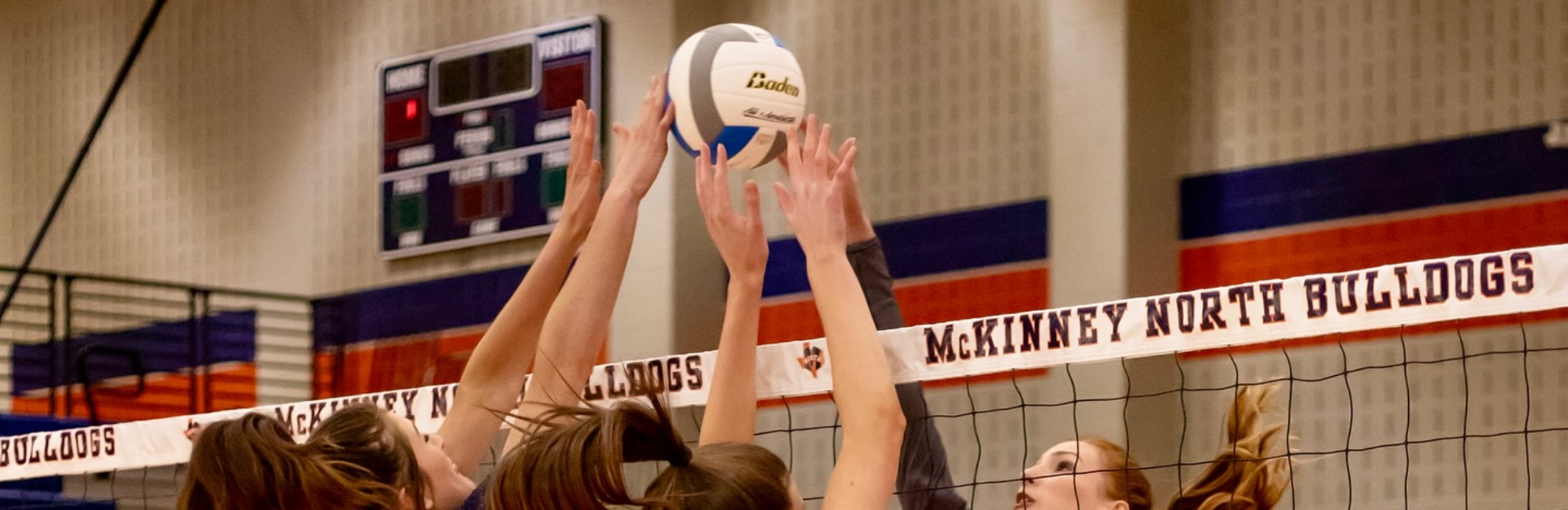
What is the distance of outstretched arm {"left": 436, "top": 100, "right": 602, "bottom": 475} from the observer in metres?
3.12

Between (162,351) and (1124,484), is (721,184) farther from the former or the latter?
(162,351)

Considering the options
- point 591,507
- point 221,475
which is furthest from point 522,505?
point 221,475

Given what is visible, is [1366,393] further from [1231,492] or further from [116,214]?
[116,214]

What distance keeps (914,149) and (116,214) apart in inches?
258

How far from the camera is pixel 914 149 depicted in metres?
8.48

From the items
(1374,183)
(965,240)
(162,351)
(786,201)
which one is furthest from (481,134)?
(786,201)

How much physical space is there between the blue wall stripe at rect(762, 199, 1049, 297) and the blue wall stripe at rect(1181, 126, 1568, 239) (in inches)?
28.7

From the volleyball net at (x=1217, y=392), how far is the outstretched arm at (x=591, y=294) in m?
0.15

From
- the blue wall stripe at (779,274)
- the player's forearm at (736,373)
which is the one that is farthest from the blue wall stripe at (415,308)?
the player's forearm at (736,373)

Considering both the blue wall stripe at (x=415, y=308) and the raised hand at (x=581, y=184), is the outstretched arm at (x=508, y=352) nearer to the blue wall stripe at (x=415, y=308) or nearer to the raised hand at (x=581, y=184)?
the raised hand at (x=581, y=184)

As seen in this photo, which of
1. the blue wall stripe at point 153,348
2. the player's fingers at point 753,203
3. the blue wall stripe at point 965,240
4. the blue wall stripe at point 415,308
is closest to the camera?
the player's fingers at point 753,203

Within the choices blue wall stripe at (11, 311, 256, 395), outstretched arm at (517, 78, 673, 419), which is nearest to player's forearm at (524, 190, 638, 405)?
outstretched arm at (517, 78, 673, 419)

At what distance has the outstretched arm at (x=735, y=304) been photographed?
3033mm

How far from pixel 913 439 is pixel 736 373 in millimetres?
625
